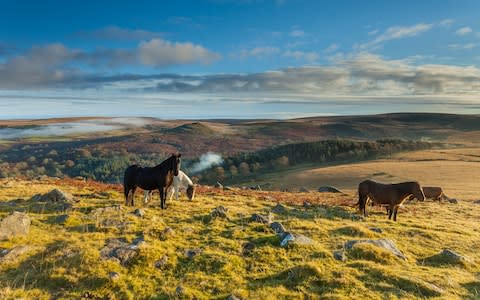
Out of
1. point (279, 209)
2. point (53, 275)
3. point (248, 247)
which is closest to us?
point (53, 275)

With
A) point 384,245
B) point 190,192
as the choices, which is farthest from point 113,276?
point 190,192

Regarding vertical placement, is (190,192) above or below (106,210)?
below

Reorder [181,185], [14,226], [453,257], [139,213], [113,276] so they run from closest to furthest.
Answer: [113,276] → [14,226] → [453,257] → [139,213] → [181,185]

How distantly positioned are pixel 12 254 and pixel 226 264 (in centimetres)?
621

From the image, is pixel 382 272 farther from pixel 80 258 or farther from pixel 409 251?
pixel 80 258

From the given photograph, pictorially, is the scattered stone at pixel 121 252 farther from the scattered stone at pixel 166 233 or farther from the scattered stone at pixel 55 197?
the scattered stone at pixel 55 197

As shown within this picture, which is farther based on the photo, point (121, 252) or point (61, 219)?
point (61, 219)

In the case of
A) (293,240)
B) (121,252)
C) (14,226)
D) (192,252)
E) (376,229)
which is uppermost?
(14,226)

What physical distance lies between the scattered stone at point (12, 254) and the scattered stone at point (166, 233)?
4.05 meters

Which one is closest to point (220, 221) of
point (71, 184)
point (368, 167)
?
point (71, 184)

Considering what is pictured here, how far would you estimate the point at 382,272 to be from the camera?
1034 cm

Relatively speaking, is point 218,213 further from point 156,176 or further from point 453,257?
point 453,257

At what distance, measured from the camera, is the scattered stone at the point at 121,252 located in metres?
10.2

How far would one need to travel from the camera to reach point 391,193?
19188mm
